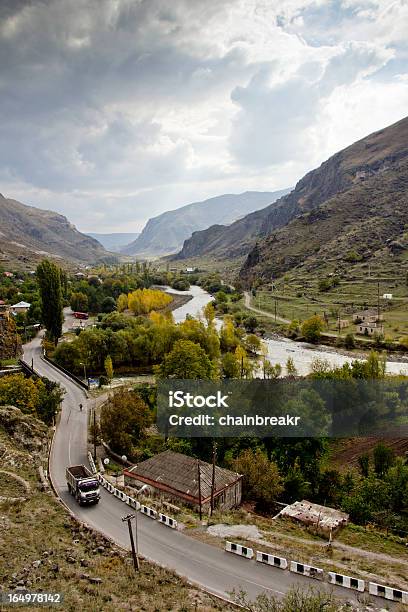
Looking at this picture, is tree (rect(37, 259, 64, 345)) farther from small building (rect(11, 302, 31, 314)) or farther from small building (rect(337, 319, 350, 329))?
small building (rect(337, 319, 350, 329))

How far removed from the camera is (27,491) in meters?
21.8

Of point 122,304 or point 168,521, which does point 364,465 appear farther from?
point 122,304

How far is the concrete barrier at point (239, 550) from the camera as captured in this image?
16094 mm

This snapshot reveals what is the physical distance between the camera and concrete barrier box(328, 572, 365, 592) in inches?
554

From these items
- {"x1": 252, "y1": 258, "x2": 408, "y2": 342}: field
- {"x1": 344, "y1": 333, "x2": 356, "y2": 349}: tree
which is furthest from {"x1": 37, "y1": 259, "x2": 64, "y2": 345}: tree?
{"x1": 252, "y1": 258, "x2": 408, "y2": 342}: field

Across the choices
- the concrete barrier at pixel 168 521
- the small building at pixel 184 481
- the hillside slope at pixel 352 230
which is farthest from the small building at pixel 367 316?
the concrete barrier at pixel 168 521

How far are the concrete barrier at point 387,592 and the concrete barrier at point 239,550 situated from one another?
419 centimetres

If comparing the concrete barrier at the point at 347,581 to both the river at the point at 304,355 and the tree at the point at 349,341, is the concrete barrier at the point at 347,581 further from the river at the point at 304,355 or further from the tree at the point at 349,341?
the tree at the point at 349,341

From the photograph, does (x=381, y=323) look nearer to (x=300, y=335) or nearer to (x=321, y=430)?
(x=300, y=335)

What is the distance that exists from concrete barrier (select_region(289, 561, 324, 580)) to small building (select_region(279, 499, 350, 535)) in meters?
7.07

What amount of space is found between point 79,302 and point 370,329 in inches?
2456

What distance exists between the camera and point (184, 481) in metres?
23.8

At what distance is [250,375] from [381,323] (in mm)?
36823

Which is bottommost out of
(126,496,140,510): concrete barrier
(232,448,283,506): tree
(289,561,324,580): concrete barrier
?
(232,448,283,506): tree
